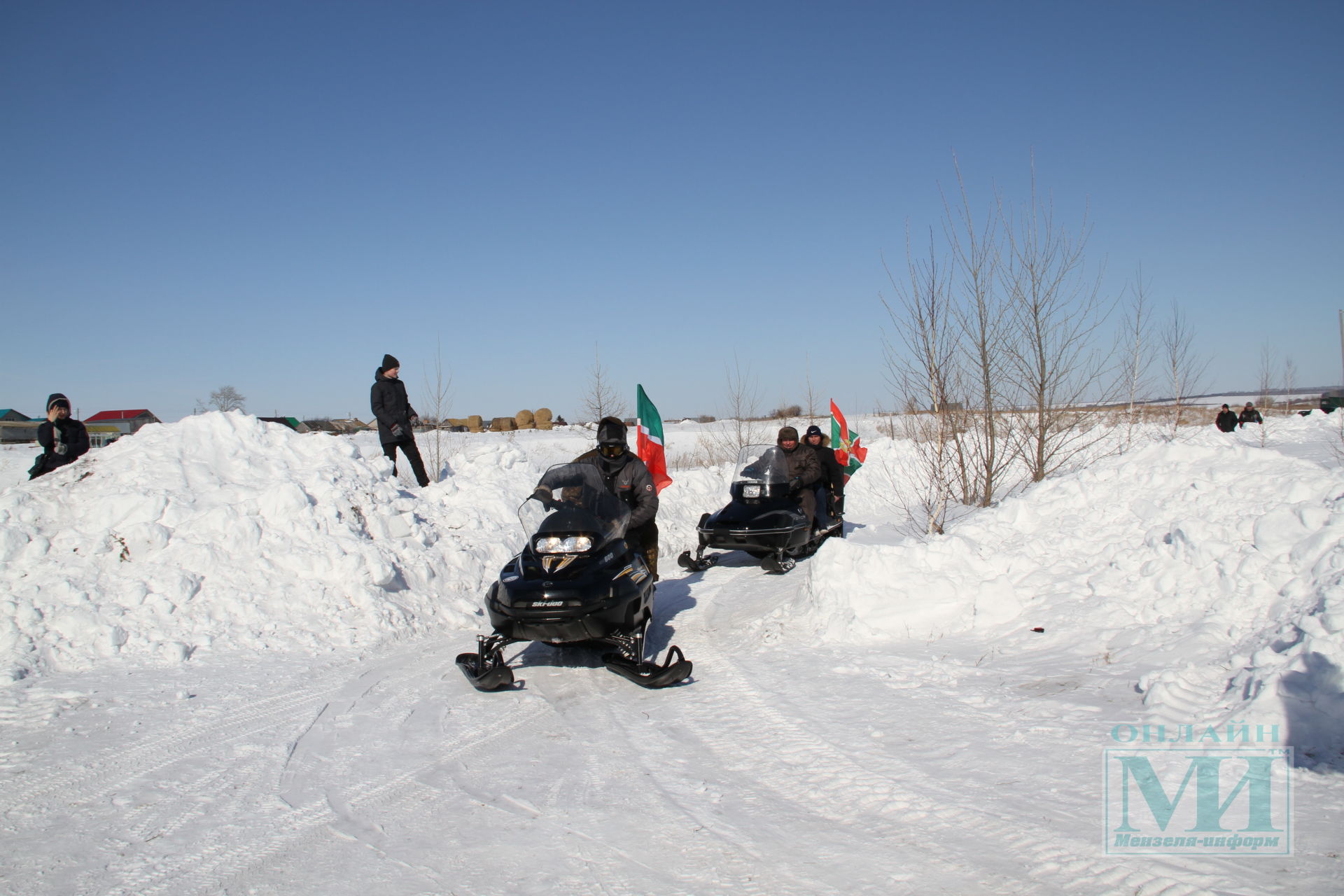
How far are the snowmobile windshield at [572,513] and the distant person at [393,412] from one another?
500cm

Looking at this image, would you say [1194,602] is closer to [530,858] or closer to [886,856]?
[886,856]

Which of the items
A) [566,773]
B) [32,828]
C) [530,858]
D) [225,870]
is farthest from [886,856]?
[32,828]

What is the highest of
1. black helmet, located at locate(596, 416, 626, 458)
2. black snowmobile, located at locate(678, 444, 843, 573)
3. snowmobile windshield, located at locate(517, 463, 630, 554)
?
black helmet, located at locate(596, 416, 626, 458)

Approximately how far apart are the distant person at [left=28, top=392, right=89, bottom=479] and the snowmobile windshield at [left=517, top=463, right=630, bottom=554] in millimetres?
6303

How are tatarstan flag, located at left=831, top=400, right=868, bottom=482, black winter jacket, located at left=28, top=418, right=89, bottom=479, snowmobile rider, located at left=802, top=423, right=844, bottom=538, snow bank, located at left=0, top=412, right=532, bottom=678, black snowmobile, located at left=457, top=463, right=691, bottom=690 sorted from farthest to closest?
tatarstan flag, located at left=831, top=400, right=868, bottom=482 < snowmobile rider, located at left=802, top=423, right=844, bottom=538 < black winter jacket, located at left=28, top=418, right=89, bottom=479 < snow bank, located at left=0, top=412, right=532, bottom=678 < black snowmobile, located at left=457, top=463, right=691, bottom=690

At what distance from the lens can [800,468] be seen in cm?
1220

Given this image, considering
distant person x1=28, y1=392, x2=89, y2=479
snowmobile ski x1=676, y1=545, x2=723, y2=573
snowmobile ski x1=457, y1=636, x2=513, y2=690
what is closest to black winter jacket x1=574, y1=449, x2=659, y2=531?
snowmobile ski x1=457, y1=636, x2=513, y2=690

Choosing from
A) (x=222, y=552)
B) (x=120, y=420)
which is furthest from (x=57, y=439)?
(x=120, y=420)

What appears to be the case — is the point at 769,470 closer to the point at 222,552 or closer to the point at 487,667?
the point at 487,667

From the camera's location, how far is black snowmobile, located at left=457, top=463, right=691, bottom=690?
598 cm

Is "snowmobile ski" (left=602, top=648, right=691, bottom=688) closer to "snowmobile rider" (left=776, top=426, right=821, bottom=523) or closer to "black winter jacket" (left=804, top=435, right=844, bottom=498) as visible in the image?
"snowmobile rider" (left=776, top=426, right=821, bottom=523)

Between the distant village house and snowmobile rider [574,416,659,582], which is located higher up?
the distant village house

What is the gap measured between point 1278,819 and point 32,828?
5.80 m

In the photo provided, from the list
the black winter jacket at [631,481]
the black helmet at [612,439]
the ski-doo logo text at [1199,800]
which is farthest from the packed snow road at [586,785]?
the black helmet at [612,439]
